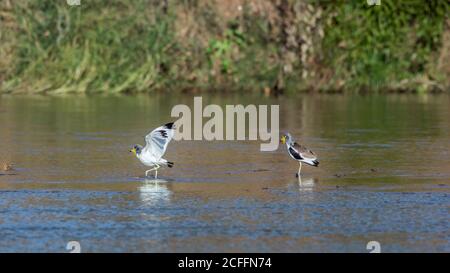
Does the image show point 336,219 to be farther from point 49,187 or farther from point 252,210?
point 49,187

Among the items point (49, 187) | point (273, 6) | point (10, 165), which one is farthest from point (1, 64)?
point (49, 187)

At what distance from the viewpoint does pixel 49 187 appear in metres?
13.4

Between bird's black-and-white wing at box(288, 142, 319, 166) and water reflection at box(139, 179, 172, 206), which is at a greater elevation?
bird's black-and-white wing at box(288, 142, 319, 166)

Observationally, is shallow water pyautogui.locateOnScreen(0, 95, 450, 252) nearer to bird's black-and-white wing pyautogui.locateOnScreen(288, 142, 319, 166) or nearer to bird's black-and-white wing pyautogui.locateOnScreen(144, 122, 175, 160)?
bird's black-and-white wing pyautogui.locateOnScreen(288, 142, 319, 166)

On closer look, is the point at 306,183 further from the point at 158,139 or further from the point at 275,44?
the point at 275,44

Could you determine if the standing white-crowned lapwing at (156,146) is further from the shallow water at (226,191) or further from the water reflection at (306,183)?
the water reflection at (306,183)

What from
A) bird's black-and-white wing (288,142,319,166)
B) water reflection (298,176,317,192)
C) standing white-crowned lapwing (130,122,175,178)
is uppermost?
standing white-crowned lapwing (130,122,175,178)

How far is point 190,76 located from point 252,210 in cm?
2016

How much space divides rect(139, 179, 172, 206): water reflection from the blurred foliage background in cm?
1749

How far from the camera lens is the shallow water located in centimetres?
1043

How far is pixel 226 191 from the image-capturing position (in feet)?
43.2

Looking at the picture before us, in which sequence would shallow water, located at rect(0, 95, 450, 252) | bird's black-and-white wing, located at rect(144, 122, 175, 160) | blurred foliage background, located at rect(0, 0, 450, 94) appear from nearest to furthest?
1. shallow water, located at rect(0, 95, 450, 252)
2. bird's black-and-white wing, located at rect(144, 122, 175, 160)
3. blurred foliage background, located at rect(0, 0, 450, 94)

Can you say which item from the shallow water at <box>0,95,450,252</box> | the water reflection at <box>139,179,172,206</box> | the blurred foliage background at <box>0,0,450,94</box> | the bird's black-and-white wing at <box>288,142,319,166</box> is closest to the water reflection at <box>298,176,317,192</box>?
the shallow water at <box>0,95,450,252</box>

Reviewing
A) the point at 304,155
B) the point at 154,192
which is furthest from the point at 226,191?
the point at 304,155
